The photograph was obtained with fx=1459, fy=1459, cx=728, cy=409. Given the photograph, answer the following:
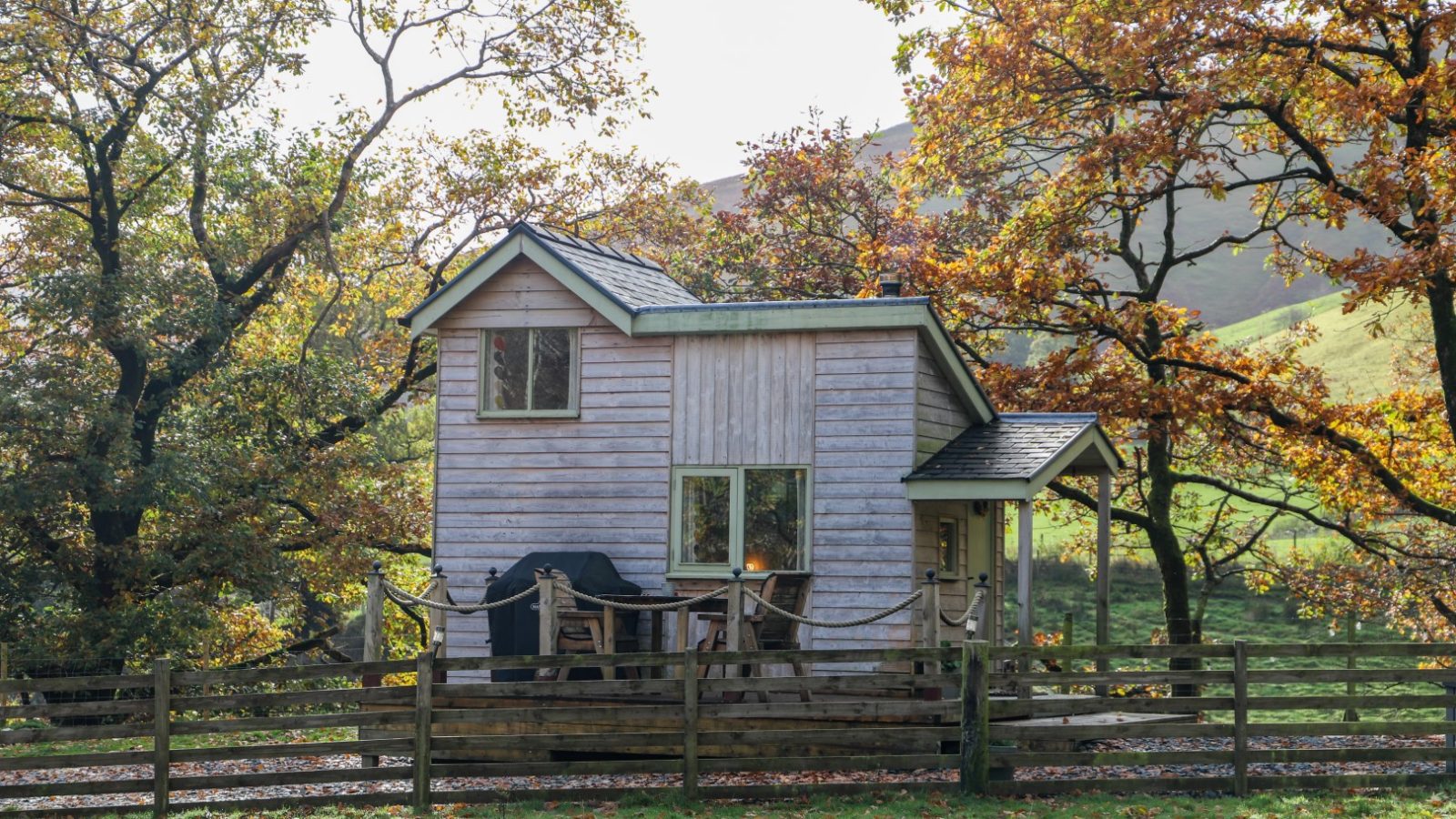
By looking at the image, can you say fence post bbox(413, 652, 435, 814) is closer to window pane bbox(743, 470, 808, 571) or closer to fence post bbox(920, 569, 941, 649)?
window pane bbox(743, 470, 808, 571)

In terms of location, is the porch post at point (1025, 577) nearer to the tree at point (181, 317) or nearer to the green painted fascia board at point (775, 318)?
the green painted fascia board at point (775, 318)

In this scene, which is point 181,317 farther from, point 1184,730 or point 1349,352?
point 1349,352

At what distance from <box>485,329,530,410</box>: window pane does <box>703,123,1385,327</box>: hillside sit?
115320 millimetres

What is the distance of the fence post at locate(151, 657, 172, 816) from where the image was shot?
1244 cm

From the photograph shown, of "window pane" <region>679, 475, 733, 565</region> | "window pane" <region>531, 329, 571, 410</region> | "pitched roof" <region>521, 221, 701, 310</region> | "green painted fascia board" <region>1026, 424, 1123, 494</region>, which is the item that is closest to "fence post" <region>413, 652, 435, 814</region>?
"window pane" <region>679, 475, 733, 565</region>

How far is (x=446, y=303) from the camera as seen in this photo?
1728 centimetres

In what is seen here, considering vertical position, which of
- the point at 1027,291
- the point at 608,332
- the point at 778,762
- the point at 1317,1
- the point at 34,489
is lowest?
the point at 778,762

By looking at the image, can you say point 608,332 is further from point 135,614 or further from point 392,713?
point 135,614

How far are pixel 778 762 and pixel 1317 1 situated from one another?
45.0ft

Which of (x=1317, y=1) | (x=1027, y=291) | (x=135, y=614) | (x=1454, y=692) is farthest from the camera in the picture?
(x=135, y=614)

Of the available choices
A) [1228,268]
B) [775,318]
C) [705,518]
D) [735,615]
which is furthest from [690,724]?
[1228,268]

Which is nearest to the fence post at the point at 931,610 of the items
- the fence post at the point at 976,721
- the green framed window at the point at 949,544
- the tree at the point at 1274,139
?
the fence post at the point at 976,721

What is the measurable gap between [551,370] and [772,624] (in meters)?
4.26

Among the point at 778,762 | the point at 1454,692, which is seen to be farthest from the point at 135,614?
the point at 1454,692
